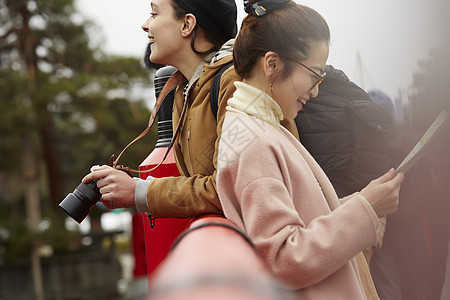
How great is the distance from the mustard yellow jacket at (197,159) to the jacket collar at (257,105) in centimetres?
10

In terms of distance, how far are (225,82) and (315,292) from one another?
0.46 m

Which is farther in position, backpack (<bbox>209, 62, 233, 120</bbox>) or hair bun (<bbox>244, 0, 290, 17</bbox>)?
backpack (<bbox>209, 62, 233, 120</bbox>)

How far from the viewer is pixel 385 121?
1.28 m

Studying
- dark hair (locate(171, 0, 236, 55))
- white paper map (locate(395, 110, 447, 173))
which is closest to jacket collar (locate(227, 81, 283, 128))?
white paper map (locate(395, 110, 447, 173))

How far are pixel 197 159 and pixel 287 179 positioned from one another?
333 mm

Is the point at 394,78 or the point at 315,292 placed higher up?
the point at 394,78

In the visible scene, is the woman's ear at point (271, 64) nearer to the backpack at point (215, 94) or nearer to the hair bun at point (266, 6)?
the hair bun at point (266, 6)

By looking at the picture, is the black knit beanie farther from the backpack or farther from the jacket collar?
the jacket collar

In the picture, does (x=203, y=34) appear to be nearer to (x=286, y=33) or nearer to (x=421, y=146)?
(x=286, y=33)

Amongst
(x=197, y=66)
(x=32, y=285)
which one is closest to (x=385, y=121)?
(x=197, y=66)

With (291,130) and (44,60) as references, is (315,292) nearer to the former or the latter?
(291,130)

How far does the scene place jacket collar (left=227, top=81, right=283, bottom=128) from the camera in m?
1.19

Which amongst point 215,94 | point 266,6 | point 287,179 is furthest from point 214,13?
point 287,179

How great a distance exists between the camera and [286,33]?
119 centimetres
